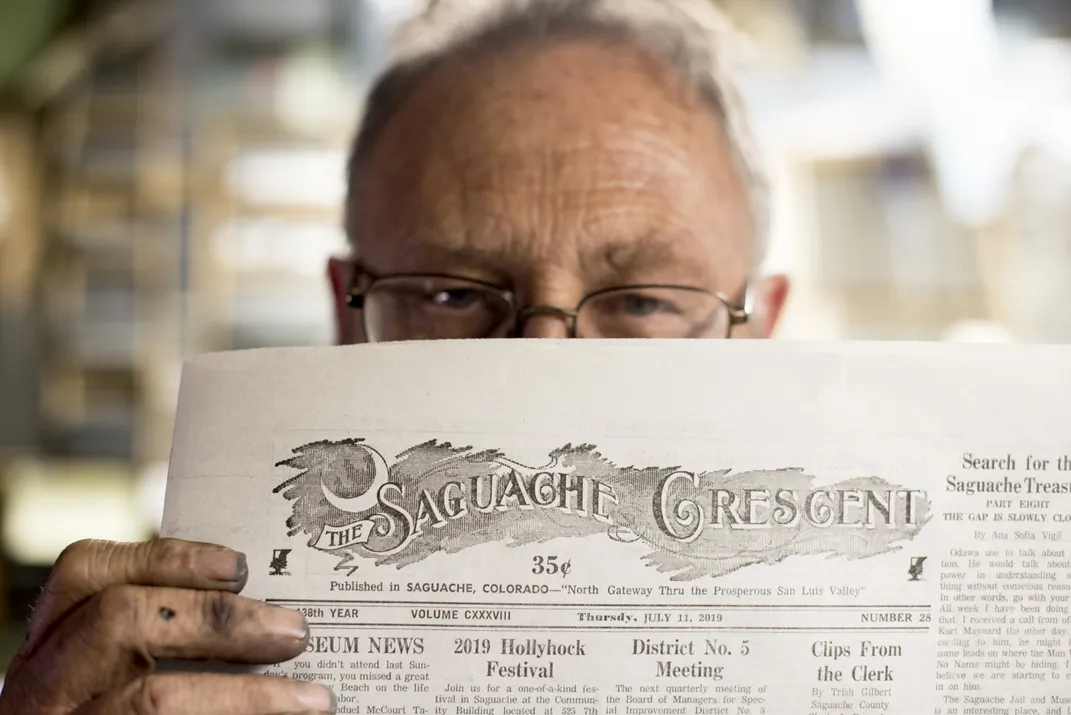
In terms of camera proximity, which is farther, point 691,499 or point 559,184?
point 559,184

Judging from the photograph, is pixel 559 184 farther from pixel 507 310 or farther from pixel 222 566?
pixel 222 566

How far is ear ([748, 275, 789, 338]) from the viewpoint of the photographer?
3.07 ft

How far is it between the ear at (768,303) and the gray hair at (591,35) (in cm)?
5

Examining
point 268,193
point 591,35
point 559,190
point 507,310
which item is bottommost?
point 507,310

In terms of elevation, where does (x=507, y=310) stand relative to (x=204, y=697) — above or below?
above

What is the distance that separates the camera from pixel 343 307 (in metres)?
0.96

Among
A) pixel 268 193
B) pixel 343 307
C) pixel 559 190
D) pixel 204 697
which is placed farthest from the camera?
pixel 268 193

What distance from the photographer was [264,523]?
526 millimetres

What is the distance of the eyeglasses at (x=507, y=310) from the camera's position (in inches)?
30.4

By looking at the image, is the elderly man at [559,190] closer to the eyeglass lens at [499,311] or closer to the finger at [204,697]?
the eyeglass lens at [499,311]

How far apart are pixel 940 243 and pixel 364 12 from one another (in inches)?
78.8

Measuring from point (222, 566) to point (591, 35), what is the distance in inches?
24.3

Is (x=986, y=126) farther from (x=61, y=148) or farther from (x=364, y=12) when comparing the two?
(x=61, y=148)

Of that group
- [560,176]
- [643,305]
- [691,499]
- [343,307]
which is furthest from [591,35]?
[691,499]
